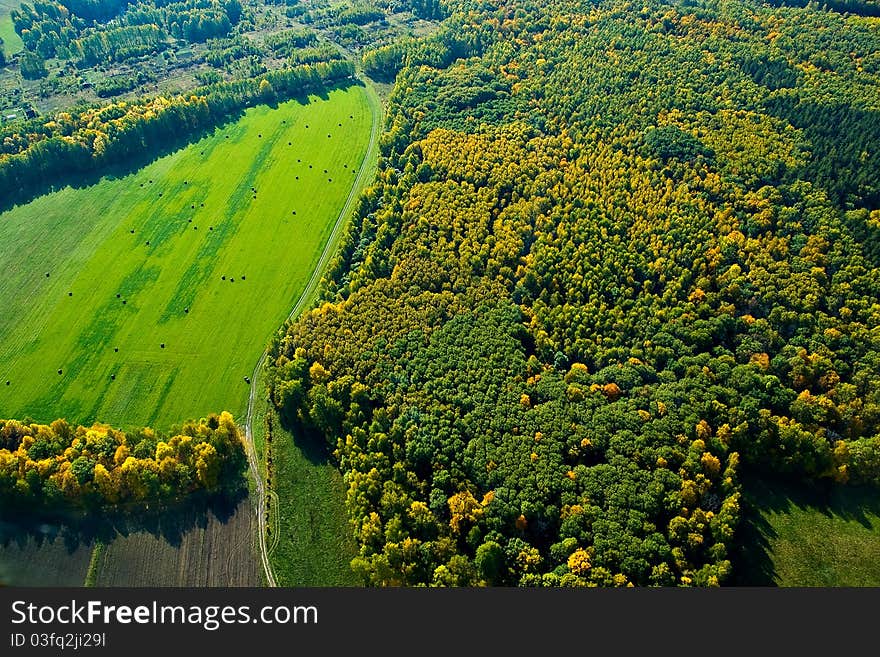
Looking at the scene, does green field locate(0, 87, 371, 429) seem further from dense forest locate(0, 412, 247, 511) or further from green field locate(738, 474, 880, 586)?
green field locate(738, 474, 880, 586)

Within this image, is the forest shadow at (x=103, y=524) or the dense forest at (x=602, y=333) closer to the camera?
the dense forest at (x=602, y=333)

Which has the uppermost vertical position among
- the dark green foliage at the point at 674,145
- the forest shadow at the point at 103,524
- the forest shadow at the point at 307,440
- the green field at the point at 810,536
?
the dark green foliage at the point at 674,145

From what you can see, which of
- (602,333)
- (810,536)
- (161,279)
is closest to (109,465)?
(161,279)

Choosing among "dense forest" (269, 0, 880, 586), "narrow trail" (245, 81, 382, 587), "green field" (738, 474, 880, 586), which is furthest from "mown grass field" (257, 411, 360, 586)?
"green field" (738, 474, 880, 586)

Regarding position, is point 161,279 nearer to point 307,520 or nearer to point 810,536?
point 307,520

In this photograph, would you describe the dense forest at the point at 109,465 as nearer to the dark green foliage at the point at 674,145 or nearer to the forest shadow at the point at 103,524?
the forest shadow at the point at 103,524

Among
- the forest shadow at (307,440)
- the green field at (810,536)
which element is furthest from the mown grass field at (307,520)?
the green field at (810,536)
